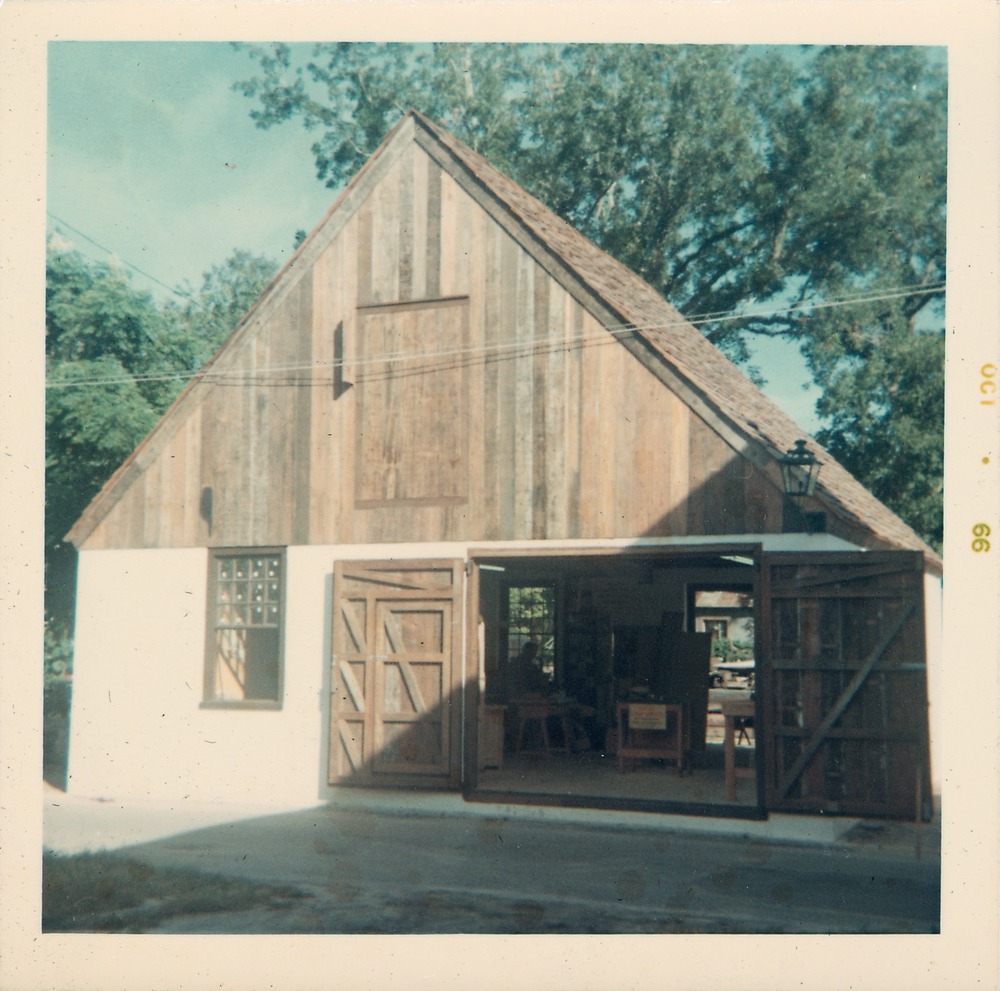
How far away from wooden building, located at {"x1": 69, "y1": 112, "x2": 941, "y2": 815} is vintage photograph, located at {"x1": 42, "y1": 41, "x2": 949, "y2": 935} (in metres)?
0.04

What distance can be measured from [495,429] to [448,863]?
168 inches

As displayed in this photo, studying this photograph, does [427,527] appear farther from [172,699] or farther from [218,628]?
[172,699]

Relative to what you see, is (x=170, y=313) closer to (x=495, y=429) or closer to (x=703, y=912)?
(x=495, y=429)

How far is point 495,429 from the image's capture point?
A: 12211 mm

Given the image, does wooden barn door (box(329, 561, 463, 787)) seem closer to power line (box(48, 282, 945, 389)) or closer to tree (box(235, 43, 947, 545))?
power line (box(48, 282, 945, 389))

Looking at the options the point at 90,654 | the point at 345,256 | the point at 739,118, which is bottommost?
the point at 90,654

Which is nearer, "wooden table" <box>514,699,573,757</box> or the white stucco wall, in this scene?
the white stucco wall

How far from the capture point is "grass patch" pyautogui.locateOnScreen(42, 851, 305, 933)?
27.0ft

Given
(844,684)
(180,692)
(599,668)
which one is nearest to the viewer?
(844,684)

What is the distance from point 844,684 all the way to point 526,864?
3181mm

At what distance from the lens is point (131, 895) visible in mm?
8734

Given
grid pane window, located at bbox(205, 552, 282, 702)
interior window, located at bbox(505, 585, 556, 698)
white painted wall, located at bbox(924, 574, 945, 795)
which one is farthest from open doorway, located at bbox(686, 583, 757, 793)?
grid pane window, located at bbox(205, 552, 282, 702)

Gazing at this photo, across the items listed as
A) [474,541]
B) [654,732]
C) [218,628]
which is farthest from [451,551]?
[654,732]
